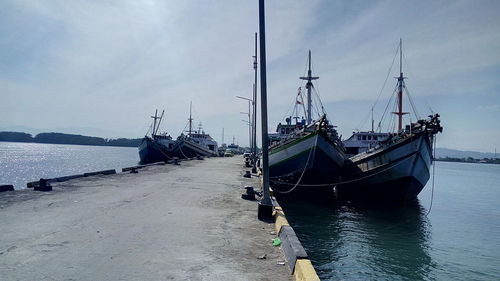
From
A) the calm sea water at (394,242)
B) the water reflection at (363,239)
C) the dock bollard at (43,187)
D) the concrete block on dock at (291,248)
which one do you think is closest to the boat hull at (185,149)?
the calm sea water at (394,242)

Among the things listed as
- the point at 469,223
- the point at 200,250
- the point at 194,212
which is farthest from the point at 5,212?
the point at 469,223

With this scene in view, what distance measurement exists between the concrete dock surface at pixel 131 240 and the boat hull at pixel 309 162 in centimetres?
969

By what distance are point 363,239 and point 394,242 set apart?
104 cm

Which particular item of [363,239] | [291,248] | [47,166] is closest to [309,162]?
[363,239]

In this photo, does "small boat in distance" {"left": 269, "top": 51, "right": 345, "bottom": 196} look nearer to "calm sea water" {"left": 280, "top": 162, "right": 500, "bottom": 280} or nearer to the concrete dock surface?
"calm sea water" {"left": 280, "top": 162, "right": 500, "bottom": 280}

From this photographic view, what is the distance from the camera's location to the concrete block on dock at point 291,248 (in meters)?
4.72

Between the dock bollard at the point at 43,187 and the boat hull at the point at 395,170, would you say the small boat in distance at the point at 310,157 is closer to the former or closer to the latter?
the boat hull at the point at 395,170

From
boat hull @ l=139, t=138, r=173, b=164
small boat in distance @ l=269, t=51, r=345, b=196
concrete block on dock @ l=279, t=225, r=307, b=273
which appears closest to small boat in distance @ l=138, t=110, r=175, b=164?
boat hull @ l=139, t=138, r=173, b=164

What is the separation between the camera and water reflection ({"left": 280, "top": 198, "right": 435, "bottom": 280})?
8.68 meters

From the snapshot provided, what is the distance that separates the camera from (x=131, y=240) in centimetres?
575

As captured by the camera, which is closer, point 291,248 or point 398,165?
point 291,248

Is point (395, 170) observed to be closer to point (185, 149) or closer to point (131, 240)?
point (131, 240)

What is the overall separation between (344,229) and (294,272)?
9.42 metres

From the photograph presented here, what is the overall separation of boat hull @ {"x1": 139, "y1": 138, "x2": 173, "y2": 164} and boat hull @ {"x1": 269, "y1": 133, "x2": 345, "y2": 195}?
32.3m
